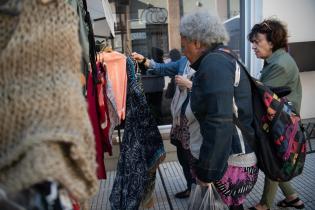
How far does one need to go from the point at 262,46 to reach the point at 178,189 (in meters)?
1.97

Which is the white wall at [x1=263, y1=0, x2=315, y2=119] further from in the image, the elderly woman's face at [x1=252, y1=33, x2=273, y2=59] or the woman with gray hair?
the woman with gray hair

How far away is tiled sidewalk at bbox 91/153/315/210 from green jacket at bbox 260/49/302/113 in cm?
118

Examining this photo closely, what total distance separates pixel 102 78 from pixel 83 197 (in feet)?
6.12

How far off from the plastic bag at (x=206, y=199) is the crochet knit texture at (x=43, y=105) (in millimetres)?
1725

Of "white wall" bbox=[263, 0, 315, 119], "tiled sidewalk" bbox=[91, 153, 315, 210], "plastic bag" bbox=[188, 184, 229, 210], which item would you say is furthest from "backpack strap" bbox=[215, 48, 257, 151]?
"white wall" bbox=[263, 0, 315, 119]

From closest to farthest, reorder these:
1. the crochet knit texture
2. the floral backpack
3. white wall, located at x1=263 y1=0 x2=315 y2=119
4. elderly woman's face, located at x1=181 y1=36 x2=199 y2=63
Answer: the crochet knit texture, the floral backpack, elderly woman's face, located at x1=181 y1=36 x2=199 y2=63, white wall, located at x1=263 y1=0 x2=315 y2=119

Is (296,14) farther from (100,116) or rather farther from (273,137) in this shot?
(100,116)

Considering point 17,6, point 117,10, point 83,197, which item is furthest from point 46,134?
point 117,10

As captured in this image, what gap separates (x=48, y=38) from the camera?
878 mm

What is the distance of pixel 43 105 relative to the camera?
807mm

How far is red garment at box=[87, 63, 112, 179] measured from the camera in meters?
2.54

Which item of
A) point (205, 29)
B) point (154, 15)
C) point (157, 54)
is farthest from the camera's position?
point (157, 54)

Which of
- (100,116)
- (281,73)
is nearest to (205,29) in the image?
(100,116)

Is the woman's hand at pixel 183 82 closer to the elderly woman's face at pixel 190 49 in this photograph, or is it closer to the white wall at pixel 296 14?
the elderly woman's face at pixel 190 49
